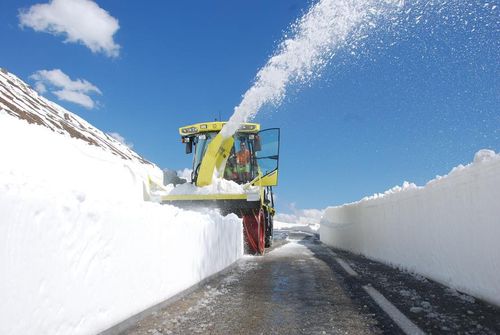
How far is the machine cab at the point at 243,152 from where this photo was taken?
1297 centimetres

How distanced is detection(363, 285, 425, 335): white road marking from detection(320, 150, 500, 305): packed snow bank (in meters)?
1.07

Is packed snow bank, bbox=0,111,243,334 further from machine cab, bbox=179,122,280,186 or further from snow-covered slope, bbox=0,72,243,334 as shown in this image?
machine cab, bbox=179,122,280,186

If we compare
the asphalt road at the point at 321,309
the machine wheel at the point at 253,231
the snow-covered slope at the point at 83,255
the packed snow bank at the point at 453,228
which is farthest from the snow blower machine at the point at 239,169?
the snow-covered slope at the point at 83,255

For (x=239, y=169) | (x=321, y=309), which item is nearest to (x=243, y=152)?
(x=239, y=169)

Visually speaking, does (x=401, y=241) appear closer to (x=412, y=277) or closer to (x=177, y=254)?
(x=412, y=277)

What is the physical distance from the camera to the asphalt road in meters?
4.08

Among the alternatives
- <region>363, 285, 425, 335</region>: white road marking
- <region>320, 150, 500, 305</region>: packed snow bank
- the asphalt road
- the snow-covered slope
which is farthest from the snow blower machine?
<region>363, 285, 425, 335</region>: white road marking

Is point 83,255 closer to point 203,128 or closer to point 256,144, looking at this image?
point 256,144

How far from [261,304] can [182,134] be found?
30.4 ft

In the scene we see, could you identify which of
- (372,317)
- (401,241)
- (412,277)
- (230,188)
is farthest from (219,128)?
(372,317)

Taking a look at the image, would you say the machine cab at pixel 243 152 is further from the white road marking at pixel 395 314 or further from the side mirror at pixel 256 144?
the white road marking at pixel 395 314

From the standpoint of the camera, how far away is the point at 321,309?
4906 mm

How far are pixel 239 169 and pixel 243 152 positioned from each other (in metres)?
0.51

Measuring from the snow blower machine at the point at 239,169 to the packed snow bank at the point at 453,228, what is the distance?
3.42 meters
